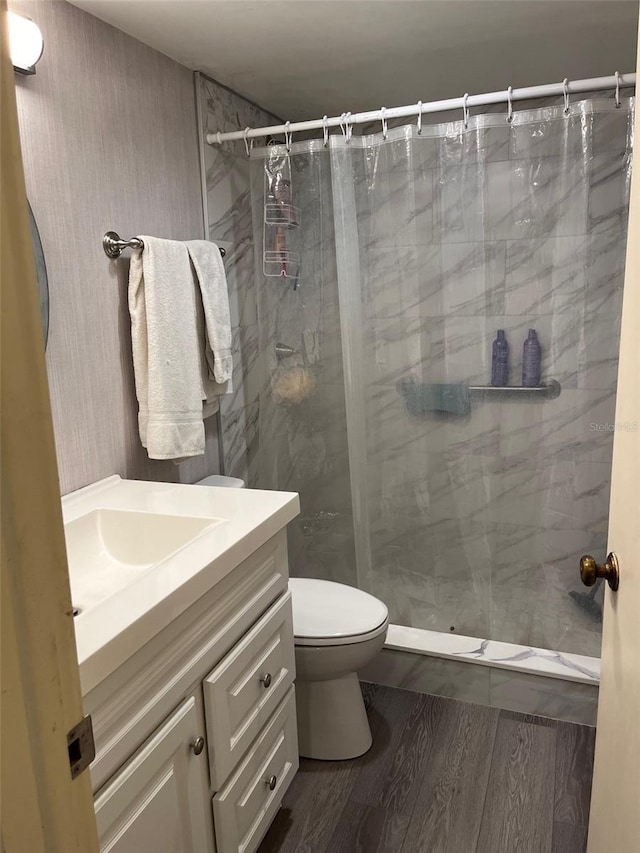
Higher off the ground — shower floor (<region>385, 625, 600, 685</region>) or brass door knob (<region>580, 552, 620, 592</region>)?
brass door knob (<region>580, 552, 620, 592</region>)

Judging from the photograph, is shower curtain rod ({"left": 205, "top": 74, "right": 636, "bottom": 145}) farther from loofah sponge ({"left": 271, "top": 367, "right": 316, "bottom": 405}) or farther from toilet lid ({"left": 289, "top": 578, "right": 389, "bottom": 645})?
toilet lid ({"left": 289, "top": 578, "right": 389, "bottom": 645})

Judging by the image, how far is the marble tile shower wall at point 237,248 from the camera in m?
2.35

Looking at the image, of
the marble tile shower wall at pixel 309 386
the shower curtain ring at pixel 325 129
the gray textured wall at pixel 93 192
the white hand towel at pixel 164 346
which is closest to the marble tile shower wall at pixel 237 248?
the marble tile shower wall at pixel 309 386

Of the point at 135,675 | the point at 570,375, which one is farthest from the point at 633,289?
the point at 570,375

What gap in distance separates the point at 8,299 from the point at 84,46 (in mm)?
1597

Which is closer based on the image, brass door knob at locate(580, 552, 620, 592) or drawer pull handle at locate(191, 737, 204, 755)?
brass door knob at locate(580, 552, 620, 592)

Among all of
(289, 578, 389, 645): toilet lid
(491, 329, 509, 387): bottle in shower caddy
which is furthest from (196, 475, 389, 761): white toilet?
(491, 329, 509, 387): bottle in shower caddy

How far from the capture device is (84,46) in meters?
1.76

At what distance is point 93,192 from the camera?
181 cm

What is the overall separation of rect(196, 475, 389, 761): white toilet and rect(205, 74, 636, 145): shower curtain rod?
1.53m

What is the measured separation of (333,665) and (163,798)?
802 millimetres

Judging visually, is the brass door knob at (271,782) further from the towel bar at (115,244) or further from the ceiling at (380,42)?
the ceiling at (380,42)

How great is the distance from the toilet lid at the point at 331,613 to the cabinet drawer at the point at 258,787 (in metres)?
0.21

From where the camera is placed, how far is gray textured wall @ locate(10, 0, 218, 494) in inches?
65.4
